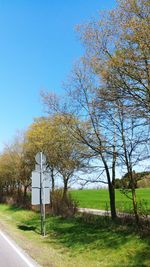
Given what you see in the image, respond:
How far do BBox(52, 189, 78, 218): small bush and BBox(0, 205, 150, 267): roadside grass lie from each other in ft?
16.4

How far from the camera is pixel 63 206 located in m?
30.1

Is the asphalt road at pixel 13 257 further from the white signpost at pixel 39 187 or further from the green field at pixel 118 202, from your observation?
the green field at pixel 118 202

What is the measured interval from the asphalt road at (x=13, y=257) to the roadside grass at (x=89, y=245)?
36 centimetres

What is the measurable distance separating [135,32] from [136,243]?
7127 millimetres

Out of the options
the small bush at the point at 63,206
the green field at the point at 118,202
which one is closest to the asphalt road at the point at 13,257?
the green field at the point at 118,202

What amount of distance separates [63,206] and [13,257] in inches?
641

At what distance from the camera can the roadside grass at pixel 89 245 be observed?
44.1ft

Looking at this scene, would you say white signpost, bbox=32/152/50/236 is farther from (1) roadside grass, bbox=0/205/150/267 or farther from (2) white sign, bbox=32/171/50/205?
(1) roadside grass, bbox=0/205/150/267

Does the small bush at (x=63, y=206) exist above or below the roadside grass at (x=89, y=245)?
above

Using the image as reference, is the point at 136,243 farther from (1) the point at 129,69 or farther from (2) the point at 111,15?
(2) the point at 111,15

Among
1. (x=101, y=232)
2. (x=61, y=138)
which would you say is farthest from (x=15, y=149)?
(x=101, y=232)

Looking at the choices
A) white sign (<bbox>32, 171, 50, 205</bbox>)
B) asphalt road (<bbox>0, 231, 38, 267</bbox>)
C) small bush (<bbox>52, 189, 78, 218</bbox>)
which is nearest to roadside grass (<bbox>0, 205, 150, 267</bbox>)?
asphalt road (<bbox>0, 231, 38, 267</bbox>)

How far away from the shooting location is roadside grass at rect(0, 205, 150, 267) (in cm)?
1346

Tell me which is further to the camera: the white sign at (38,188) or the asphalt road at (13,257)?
the white sign at (38,188)
